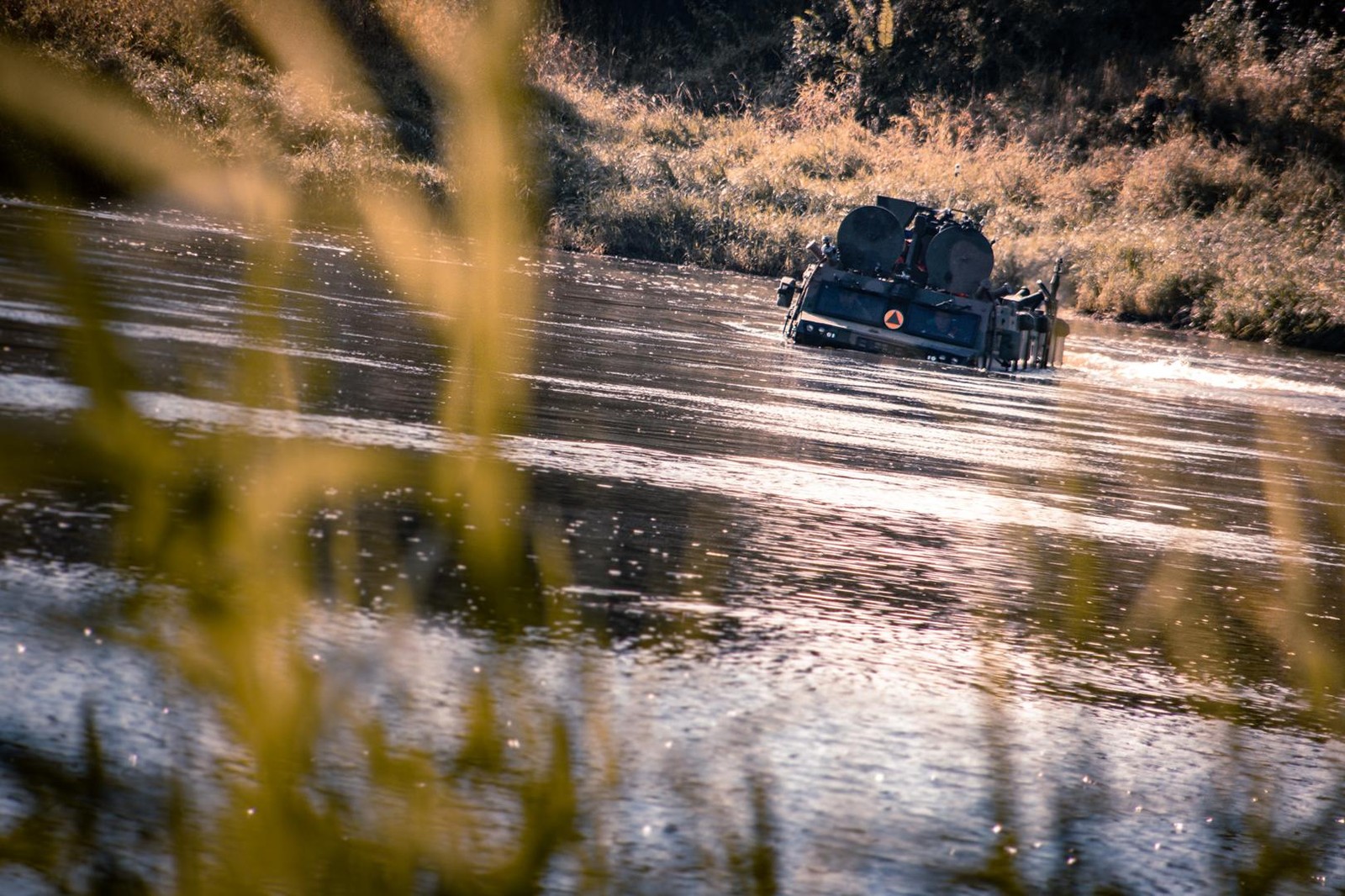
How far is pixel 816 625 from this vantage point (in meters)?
6.13

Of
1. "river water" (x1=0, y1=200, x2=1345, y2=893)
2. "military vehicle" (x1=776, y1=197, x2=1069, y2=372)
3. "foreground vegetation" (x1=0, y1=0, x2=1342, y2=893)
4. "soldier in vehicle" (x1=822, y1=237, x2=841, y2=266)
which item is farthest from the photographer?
"soldier in vehicle" (x1=822, y1=237, x2=841, y2=266)

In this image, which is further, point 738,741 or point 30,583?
point 30,583

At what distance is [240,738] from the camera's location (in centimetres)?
408

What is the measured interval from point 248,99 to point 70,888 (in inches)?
1584

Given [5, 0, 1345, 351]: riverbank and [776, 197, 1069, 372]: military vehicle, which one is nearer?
[776, 197, 1069, 372]: military vehicle

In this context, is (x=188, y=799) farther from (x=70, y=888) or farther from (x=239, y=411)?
(x=239, y=411)

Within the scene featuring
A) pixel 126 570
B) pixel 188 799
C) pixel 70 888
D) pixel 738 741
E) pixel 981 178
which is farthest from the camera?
pixel 981 178

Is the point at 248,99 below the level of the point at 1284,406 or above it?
above

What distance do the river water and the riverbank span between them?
25601 mm

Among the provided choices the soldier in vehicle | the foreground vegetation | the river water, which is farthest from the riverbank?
the river water

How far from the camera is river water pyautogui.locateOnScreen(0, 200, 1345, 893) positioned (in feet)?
13.5

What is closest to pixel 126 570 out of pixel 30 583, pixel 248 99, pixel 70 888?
pixel 30 583

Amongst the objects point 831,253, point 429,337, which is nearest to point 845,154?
point 831,253

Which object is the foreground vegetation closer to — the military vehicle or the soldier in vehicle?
the military vehicle
